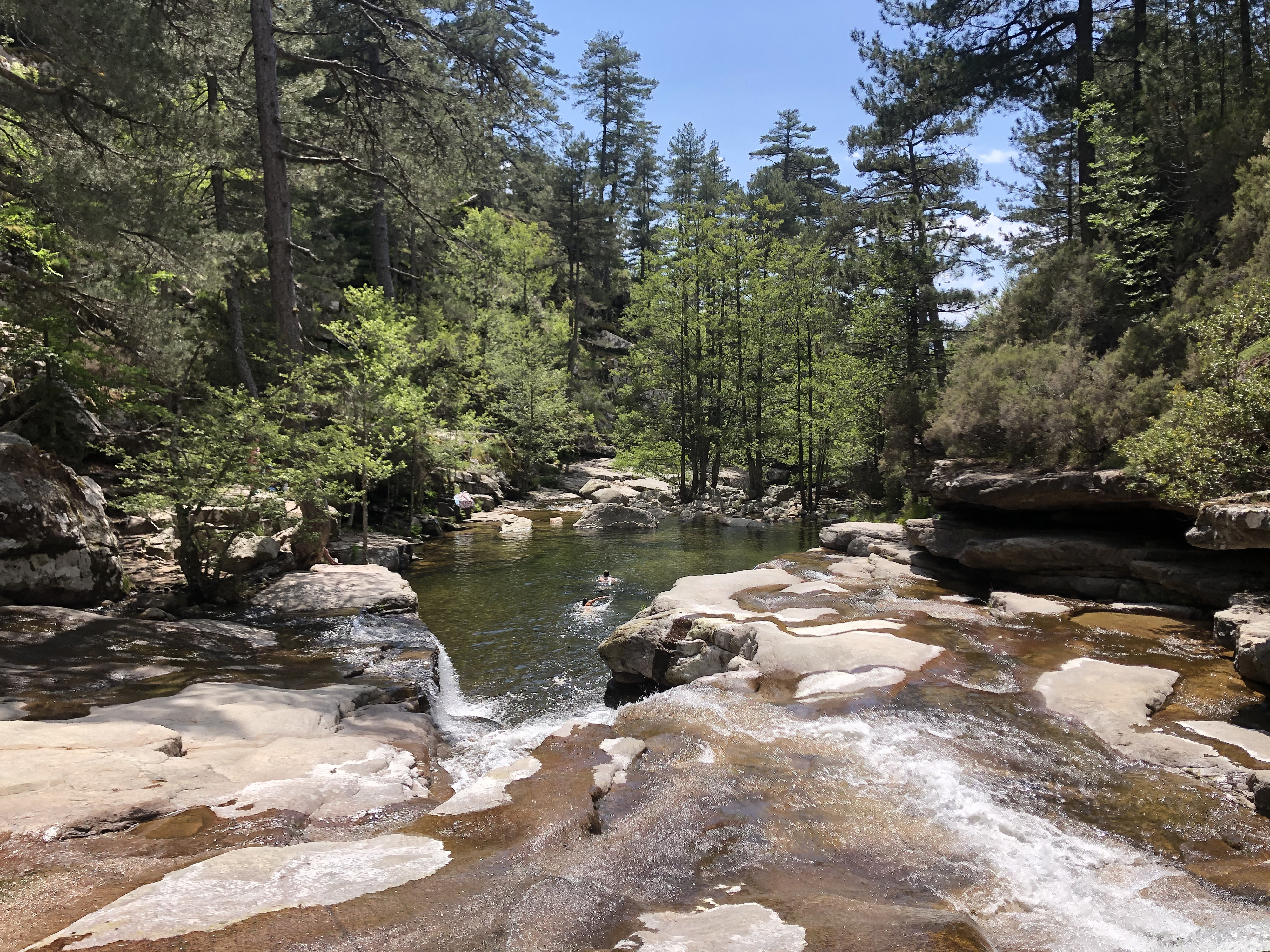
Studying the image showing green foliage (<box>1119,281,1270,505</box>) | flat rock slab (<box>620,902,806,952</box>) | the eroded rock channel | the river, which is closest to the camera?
flat rock slab (<box>620,902,806,952</box>)

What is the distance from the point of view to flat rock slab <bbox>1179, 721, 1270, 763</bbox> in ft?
17.3

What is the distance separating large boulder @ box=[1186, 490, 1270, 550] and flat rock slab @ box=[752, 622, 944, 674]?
285 centimetres

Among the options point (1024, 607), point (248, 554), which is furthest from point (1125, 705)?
point (248, 554)

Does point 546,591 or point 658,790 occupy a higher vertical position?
point 658,790

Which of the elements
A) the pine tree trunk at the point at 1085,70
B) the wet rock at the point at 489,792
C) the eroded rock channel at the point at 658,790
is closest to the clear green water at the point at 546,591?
the eroded rock channel at the point at 658,790

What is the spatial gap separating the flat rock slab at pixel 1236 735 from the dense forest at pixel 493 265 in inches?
106

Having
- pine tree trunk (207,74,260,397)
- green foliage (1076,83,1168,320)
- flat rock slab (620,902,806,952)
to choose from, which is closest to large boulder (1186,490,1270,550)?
flat rock slab (620,902,806,952)

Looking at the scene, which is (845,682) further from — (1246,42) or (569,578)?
(1246,42)

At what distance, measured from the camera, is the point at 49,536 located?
827cm

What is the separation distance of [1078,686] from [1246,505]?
2260 millimetres

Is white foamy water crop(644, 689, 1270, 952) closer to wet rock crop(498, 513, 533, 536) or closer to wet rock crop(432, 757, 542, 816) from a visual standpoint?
wet rock crop(432, 757, 542, 816)

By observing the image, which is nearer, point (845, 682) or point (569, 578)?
point (845, 682)

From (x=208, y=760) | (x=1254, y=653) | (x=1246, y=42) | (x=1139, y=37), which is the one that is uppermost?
(x=1139, y=37)

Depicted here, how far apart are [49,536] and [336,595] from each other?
3.72 m
